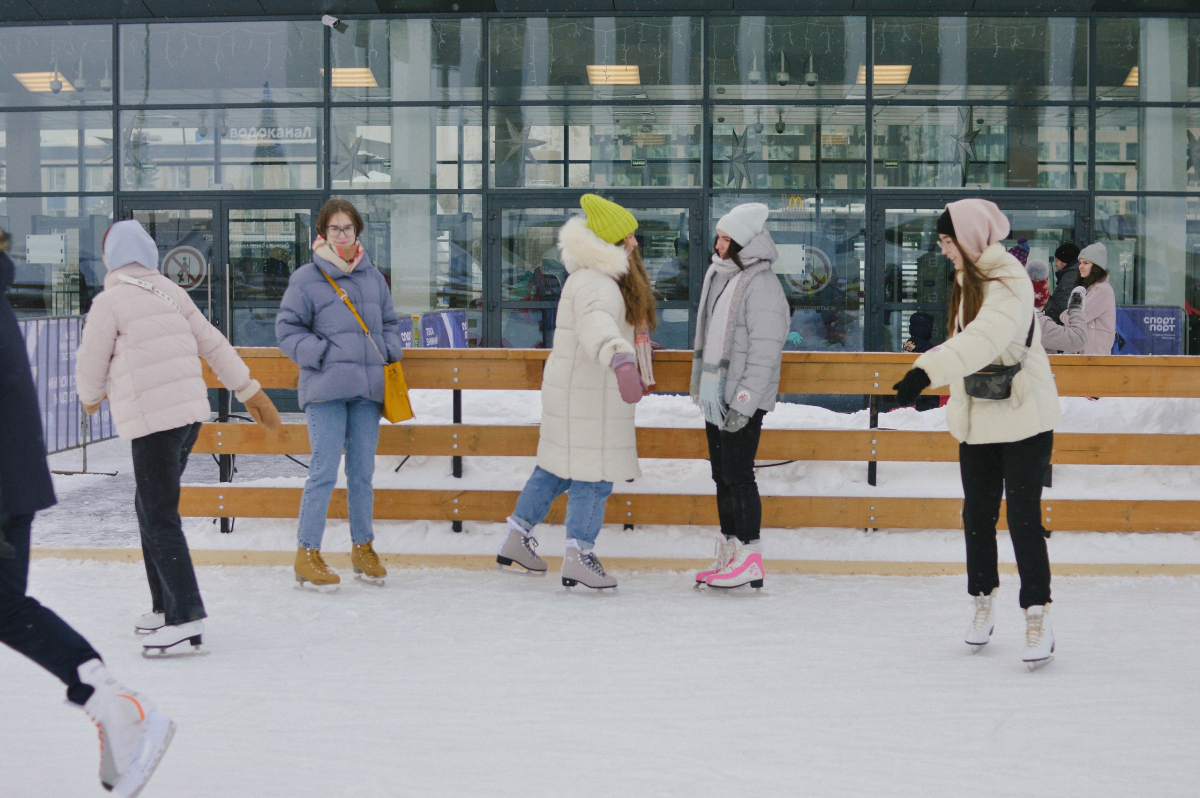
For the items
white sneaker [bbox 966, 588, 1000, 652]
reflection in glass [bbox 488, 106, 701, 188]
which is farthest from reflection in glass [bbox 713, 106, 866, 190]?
white sneaker [bbox 966, 588, 1000, 652]

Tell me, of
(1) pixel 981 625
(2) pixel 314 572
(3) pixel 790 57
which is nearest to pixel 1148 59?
(3) pixel 790 57

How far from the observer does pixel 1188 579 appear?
19.6ft

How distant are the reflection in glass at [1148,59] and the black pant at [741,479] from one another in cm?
913

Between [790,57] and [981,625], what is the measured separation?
9.31 meters

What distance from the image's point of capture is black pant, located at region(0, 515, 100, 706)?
3014mm

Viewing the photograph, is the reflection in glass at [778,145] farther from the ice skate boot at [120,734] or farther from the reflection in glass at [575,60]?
the ice skate boot at [120,734]

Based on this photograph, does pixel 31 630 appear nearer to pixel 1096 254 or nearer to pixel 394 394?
pixel 394 394

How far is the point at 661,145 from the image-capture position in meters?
12.7

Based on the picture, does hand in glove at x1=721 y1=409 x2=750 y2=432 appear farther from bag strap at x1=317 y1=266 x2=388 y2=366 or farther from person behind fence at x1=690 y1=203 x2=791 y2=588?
bag strap at x1=317 y1=266 x2=388 y2=366

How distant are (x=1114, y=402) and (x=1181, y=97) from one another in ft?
22.7

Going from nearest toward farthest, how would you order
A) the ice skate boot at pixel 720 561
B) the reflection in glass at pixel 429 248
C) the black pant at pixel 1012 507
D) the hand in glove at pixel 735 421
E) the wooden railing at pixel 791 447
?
the black pant at pixel 1012 507, the hand in glove at pixel 735 421, the ice skate boot at pixel 720 561, the wooden railing at pixel 791 447, the reflection in glass at pixel 429 248

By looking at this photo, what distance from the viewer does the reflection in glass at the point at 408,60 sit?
12875mm

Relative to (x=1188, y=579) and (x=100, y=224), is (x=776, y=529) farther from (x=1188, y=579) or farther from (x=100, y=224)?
(x=100, y=224)

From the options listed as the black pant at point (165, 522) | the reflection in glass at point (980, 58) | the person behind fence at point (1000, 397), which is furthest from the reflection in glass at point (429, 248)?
the person behind fence at point (1000, 397)
